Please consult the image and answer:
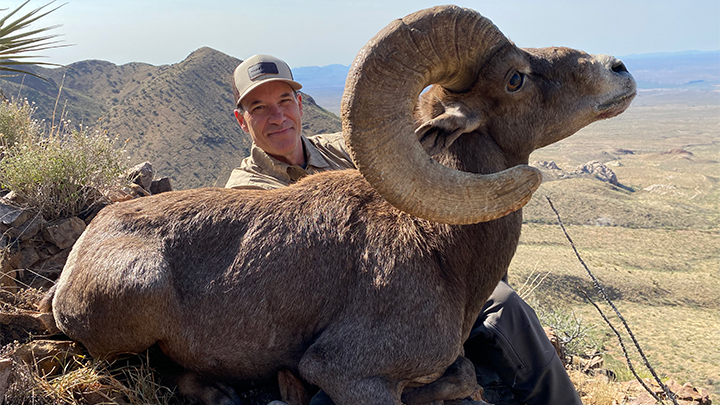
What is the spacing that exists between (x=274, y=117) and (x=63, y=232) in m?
2.57

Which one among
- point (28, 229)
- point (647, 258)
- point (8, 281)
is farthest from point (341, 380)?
point (647, 258)

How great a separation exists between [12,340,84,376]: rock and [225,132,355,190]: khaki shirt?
191 cm

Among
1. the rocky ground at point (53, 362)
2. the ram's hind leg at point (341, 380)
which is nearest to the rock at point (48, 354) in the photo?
the rocky ground at point (53, 362)

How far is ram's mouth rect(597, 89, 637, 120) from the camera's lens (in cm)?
352

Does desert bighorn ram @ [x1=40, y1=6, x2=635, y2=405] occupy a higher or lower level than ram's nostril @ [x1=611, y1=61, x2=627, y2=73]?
lower

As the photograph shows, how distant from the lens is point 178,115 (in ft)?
137

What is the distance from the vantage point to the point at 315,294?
339 centimetres

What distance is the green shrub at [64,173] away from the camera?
5.48 meters

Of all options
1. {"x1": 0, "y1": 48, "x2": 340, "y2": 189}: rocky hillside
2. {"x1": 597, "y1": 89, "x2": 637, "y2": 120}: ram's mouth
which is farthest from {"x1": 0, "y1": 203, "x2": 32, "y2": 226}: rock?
{"x1": 0, "y1": 48, "x2": 340, "y2": 189}: rocky hillside

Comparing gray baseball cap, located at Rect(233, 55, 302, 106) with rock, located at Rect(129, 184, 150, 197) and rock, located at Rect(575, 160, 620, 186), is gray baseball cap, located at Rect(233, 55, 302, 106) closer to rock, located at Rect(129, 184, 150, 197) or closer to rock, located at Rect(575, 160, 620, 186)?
rock, located at Rect(129, 184, 150, 197)

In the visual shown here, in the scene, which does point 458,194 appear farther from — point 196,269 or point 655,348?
point 655,348

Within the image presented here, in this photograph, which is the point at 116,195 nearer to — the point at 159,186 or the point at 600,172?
the point at 159,186

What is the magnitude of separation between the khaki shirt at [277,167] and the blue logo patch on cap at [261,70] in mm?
811

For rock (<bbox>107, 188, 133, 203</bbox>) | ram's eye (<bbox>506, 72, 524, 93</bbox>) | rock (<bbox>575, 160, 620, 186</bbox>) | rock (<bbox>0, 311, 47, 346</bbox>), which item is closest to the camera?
ram's eye (<bbox>506, 72, 524, 93</bbox>)
